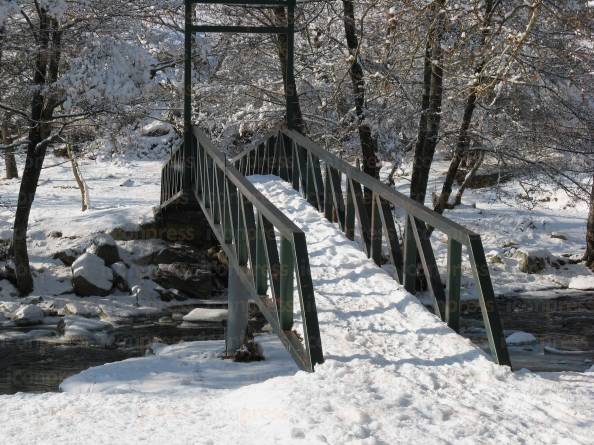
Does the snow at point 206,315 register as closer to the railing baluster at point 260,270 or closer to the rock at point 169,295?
the rock at point 169,295

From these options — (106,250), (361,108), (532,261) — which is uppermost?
(361,108)


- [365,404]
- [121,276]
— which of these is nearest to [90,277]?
[121,276]

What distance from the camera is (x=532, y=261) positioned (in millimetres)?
20156

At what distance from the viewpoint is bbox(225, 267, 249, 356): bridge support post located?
11.9 metres

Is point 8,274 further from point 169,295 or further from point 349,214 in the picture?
point 349,214

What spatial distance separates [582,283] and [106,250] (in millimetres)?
10742

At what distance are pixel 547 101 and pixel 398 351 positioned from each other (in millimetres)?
12951

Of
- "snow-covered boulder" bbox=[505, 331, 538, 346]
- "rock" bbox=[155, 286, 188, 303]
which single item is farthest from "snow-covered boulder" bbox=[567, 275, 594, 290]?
"rock" bbox=[155, 286, 188, 303]

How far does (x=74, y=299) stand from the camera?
1702 centimetres

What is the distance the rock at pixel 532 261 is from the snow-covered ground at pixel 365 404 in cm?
1376

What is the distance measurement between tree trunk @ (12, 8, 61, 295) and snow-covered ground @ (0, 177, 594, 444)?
37.7 ft

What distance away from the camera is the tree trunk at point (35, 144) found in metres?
16.6

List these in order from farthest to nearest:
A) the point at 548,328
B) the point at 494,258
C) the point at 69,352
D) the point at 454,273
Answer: the point at 494,258, the point at 548,328, the point at 69,352, the point at 454,273

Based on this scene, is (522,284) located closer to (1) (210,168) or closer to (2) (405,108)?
(2) (405,108)
